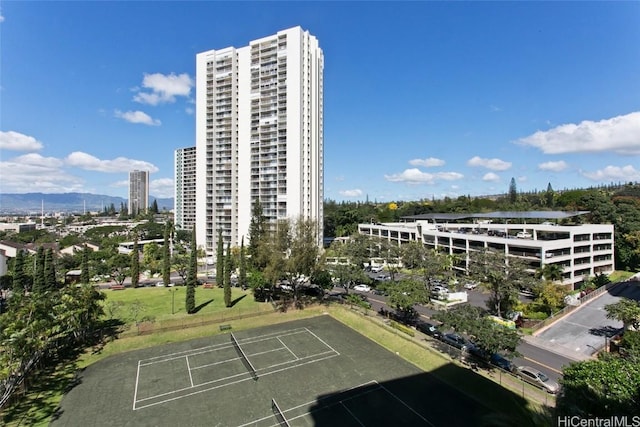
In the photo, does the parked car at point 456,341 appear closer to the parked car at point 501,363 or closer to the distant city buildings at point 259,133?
the parked car at point 501,363

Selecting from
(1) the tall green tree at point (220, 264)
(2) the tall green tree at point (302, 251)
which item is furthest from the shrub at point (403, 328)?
(1) the tall green tree at point (220, 264)

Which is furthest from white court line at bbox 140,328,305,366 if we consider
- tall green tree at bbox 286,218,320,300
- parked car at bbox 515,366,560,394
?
parked car at bbox 515,366,560,394

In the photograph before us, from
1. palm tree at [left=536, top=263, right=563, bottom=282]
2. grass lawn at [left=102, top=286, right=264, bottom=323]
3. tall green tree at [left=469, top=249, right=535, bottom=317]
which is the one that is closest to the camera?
tall green tree at [left=469, top=249, right=535, bottom=317]

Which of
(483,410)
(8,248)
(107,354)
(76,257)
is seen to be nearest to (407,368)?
(483,410)

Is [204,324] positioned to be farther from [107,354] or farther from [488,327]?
[488,327]

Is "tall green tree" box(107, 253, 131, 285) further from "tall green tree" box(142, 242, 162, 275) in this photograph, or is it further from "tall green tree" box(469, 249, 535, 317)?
"tall green tree" box(469, 249, 535, 317)

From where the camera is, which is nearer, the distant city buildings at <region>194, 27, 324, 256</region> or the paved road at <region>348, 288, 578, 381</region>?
the paved road at <region>348, 288, 578, 381</region>
